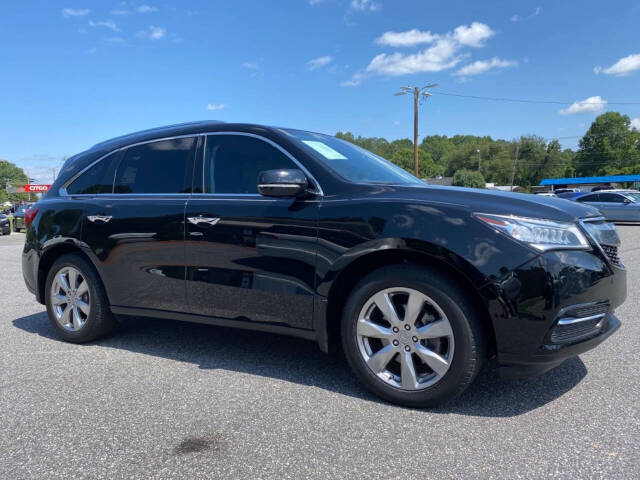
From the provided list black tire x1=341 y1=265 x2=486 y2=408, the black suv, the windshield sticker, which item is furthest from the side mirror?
black tire x1=341 y1=265 x2=486 y2=408

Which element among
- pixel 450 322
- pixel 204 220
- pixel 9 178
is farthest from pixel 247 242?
pixel 9 178

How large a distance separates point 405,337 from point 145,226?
214cm

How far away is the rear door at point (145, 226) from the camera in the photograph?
3.57 m

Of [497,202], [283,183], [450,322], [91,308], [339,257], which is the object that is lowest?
[91,308]

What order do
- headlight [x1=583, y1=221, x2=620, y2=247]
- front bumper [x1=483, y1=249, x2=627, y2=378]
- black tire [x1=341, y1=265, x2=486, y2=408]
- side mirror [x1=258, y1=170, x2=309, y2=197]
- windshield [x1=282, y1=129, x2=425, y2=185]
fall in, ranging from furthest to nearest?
windshield [x1=282, y1=129, x2=425, y2=185]
side mirror [x1=258, y1=170, x2=309, y2=197]
headlight [x1=583, y1=221, x2=620, y2=247]
black tire [x1=341, y1=265, x2=486, y2=408]
front bumper [x1=483, y1=249, x2=627, y2=378]

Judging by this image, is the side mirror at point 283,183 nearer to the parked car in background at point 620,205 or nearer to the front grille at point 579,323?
the front grille at point 579,323

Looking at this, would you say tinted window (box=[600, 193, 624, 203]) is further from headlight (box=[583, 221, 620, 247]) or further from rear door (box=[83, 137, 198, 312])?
rear door (box=[83, 137, 198, 312])

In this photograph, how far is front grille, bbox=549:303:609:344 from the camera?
98.0 inches

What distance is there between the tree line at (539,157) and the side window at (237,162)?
238ft

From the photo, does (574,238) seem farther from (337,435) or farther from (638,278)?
(638,278)

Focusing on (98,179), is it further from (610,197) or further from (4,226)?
(4,226)

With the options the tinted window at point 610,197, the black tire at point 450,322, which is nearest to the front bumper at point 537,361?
the black tire at point 450,322

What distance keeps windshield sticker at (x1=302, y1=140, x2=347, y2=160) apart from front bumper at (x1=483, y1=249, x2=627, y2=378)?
4.75ft

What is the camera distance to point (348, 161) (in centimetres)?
349
